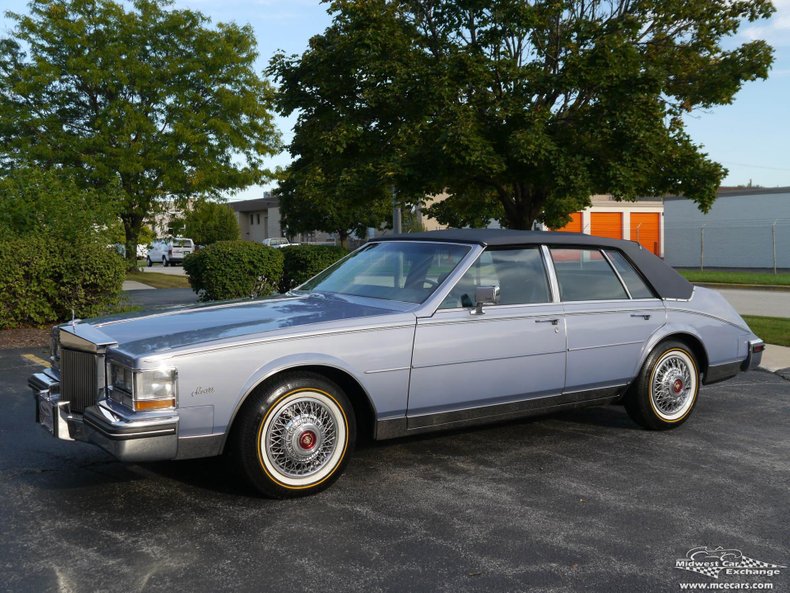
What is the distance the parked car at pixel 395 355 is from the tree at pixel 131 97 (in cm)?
2087

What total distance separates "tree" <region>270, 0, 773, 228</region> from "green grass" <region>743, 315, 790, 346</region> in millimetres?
2352

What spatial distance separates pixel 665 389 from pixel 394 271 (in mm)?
2417

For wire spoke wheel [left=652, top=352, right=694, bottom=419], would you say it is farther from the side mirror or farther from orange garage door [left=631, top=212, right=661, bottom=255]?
orange garage door [left=631, top=212, right=661, bottom=255]

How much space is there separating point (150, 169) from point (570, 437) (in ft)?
78.0

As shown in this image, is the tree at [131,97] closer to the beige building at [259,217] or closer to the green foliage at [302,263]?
the green foliage at [302,263]

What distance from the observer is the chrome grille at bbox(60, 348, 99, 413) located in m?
4.53

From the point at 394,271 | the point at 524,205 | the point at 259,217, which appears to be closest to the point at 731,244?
the point at 524,205

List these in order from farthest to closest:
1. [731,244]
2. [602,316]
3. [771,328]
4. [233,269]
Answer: [731,244] < [233,269] < [771,328] < [602,316]

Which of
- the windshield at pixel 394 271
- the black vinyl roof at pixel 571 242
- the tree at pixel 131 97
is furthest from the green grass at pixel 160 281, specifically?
the black vinyl roof at pixel 571 242

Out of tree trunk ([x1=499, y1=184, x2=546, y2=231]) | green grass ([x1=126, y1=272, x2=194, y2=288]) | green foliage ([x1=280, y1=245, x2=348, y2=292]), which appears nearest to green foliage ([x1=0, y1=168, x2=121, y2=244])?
green foliage ([x1=280, y1=245, x2=348, y2=292])

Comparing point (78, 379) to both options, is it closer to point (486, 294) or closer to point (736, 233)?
point (486, 294)

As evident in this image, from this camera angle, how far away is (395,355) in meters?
4.91

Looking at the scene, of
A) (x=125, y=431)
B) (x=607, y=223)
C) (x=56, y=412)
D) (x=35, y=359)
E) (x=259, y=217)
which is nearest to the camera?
(x=125, y=431)

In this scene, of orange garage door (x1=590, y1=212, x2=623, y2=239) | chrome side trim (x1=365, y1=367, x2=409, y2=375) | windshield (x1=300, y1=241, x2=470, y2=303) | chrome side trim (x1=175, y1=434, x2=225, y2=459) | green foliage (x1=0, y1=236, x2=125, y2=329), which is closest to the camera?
chrome side trim (x1=175, y1=434, x2=225, y2=459)
